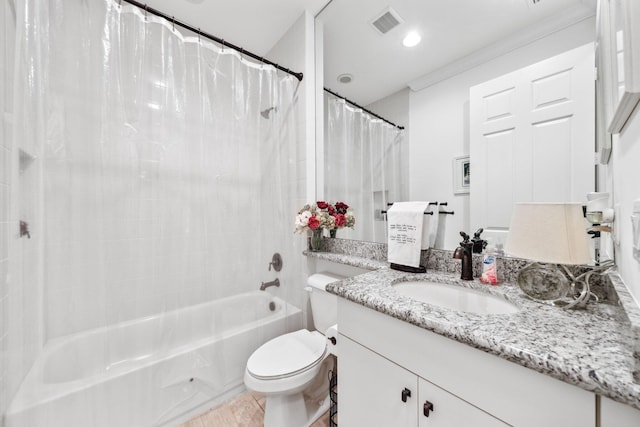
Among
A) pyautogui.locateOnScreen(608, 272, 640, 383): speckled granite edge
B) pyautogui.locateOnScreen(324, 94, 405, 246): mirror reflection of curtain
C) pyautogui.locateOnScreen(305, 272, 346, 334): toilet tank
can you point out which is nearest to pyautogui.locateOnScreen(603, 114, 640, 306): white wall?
pyautogui.locateOnScreen(608, 272, 640, 383): speckled granite edge

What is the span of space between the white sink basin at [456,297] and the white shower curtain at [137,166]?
937 millimetres

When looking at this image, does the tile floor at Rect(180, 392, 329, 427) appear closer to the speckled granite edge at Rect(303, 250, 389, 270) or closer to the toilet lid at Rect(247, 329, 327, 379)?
the toilet lid at Rect(247, 329, 327, 379)

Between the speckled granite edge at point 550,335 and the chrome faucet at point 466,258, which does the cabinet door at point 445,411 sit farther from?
the chrome faucet at point 466,258

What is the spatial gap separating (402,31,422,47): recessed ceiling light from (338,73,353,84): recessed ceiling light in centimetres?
44

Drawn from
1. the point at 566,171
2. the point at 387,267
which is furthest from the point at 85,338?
the point at 566,171

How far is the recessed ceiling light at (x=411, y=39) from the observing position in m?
1.21

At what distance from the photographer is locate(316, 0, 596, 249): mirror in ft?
2.84

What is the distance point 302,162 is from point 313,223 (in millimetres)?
479

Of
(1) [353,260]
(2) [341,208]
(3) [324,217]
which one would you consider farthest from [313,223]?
(1) [353,260]

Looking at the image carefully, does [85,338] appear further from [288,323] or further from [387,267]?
[387,267]

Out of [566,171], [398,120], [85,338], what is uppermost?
[398,120]

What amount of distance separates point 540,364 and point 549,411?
109 mm

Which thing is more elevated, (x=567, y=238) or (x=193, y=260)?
(x=567, y=238)

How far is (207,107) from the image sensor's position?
1.45 metres
